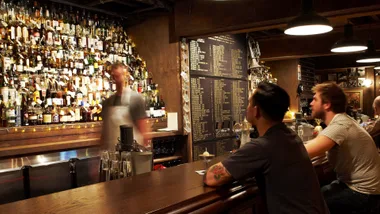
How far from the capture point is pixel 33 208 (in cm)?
144

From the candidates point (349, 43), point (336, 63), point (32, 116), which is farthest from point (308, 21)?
point (336, 63)

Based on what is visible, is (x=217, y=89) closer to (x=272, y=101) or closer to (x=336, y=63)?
(x=272, y=101)

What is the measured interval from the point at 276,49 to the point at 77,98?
459cm

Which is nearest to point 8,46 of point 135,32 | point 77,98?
point 77,98

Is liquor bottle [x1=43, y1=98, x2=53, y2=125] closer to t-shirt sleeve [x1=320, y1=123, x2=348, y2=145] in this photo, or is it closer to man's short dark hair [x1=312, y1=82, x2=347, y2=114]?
man's short dark hair [x1=312, y1=82, x2=347, y2=114]

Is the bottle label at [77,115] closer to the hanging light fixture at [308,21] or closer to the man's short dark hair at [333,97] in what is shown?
the hanging light fixture at [308,21]

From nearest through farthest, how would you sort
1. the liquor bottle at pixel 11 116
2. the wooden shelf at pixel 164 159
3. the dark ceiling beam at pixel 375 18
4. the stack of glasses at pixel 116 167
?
the stack of glasses at pixel 116 167, the liquor bottle at pixel 11 116, the wooden shelf at pixel 164 159, the dark ceiling beam at pixel 375 18

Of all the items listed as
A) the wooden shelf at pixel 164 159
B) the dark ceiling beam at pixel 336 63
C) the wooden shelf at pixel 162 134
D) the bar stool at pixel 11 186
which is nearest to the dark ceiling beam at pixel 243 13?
the wooden shelf at pixel 162 134

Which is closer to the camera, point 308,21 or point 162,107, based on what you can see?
point 308,21

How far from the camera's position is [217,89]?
6.03 m

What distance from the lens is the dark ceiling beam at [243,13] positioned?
409 centimetres

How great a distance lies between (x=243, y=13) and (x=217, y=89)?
159 centimetres

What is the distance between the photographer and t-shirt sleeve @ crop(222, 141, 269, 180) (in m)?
1.56

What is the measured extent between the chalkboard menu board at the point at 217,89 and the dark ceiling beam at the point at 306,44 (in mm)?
1153
